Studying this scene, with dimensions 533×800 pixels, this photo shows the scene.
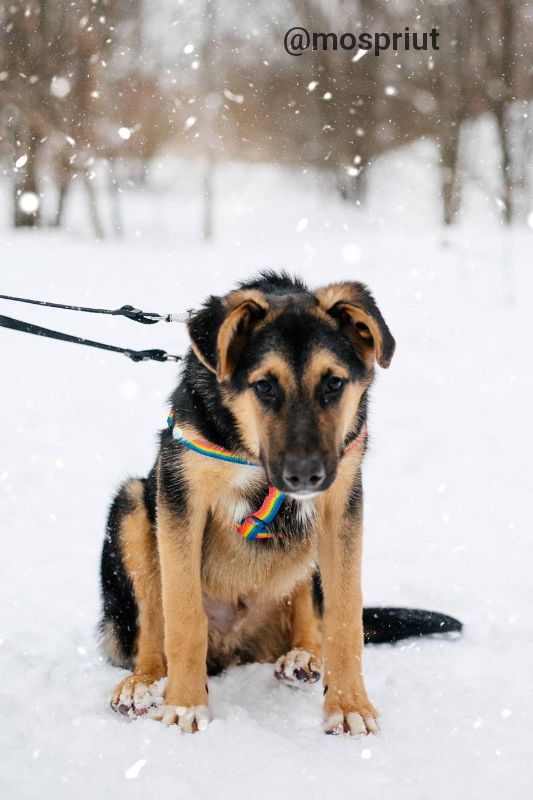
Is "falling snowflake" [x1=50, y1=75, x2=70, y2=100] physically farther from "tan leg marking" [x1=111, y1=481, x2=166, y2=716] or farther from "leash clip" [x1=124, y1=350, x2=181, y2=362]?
"tan leg marking" [x1=111, y1=481, x2=166, y2=716]

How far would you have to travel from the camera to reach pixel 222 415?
3.78 m

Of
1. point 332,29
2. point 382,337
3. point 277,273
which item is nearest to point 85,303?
point 277,273

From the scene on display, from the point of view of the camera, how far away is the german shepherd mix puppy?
3.53 m

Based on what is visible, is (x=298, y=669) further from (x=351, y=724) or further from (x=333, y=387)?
(x=333, y=387)

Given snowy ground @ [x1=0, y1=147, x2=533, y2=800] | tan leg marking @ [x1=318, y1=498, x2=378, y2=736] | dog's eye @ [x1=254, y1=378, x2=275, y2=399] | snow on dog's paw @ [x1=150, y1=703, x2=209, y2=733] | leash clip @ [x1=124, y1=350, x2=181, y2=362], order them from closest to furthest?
snowy ground @ [x1=0, y1=147, x2=533, y2=800]
dog's eye @ [x1=254, y1=378, x2=275, y2=399]
snow on dog's paw @ [x1=150, y1=703, x2=209, y2=733]
tan leg marking @ [x1=318, y1=498, x2=378, y2=736]
leash clip @ [x1=124, y1=350, x2=181, y2=362]

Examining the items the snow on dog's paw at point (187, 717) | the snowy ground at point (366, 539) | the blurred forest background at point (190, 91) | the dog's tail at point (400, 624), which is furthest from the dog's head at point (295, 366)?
the blurred forest background at point (190, 91)

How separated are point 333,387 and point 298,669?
5.55 ft

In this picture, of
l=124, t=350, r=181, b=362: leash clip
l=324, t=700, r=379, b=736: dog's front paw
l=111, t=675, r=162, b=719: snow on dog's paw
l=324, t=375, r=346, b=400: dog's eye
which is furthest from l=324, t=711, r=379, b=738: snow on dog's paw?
l=124, t=350, r=181, b=362: leash clip

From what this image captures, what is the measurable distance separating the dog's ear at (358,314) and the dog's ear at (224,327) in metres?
0.31

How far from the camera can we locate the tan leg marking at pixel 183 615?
377 centimetres

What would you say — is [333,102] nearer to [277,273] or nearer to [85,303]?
[85,303]

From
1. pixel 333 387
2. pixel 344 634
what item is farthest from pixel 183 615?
pixel 333 387

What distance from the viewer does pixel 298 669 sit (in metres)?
4.33

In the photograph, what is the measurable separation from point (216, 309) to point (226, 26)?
22432mm
